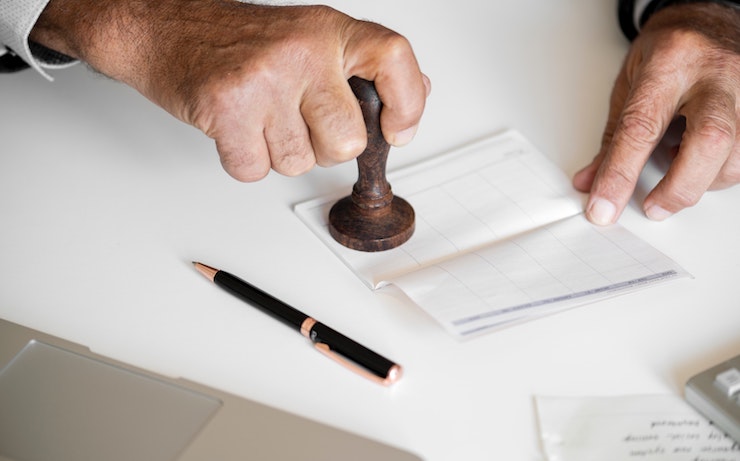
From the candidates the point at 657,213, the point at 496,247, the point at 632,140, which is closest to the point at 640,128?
the point at 632,140

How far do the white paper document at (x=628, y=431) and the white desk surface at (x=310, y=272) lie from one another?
0.02m

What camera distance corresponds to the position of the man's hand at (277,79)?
1.00 metres

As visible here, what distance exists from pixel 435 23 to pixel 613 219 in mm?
635

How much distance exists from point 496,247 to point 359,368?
281mm

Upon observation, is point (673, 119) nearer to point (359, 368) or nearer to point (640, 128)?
point (640, 128)

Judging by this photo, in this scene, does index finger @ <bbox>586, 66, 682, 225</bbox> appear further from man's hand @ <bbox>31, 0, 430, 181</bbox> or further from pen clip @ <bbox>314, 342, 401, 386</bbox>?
pen clip @ <bbox>314, 342, 401, 386</bbox>

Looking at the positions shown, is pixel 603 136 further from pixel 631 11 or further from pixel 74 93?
pixel 74 93

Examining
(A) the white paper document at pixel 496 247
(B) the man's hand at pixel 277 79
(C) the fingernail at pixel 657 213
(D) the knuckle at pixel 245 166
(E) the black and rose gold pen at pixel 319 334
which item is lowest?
(E) the black and rose gold pen at pixel 319 334

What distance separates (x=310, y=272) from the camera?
108 centimetres

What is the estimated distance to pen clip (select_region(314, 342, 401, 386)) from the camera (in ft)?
2.97

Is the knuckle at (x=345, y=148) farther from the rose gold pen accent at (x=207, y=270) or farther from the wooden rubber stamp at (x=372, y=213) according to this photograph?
the rose gold pen accent at (x=207, y=270)

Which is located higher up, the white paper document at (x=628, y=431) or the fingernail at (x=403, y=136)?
the fingernail at (x=403, y=136)

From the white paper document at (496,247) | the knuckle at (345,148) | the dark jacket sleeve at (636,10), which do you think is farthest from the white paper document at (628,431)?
the dark jacket sleeve at (636,10)

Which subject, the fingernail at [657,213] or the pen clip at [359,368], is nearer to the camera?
the pen clip at [359,368]
